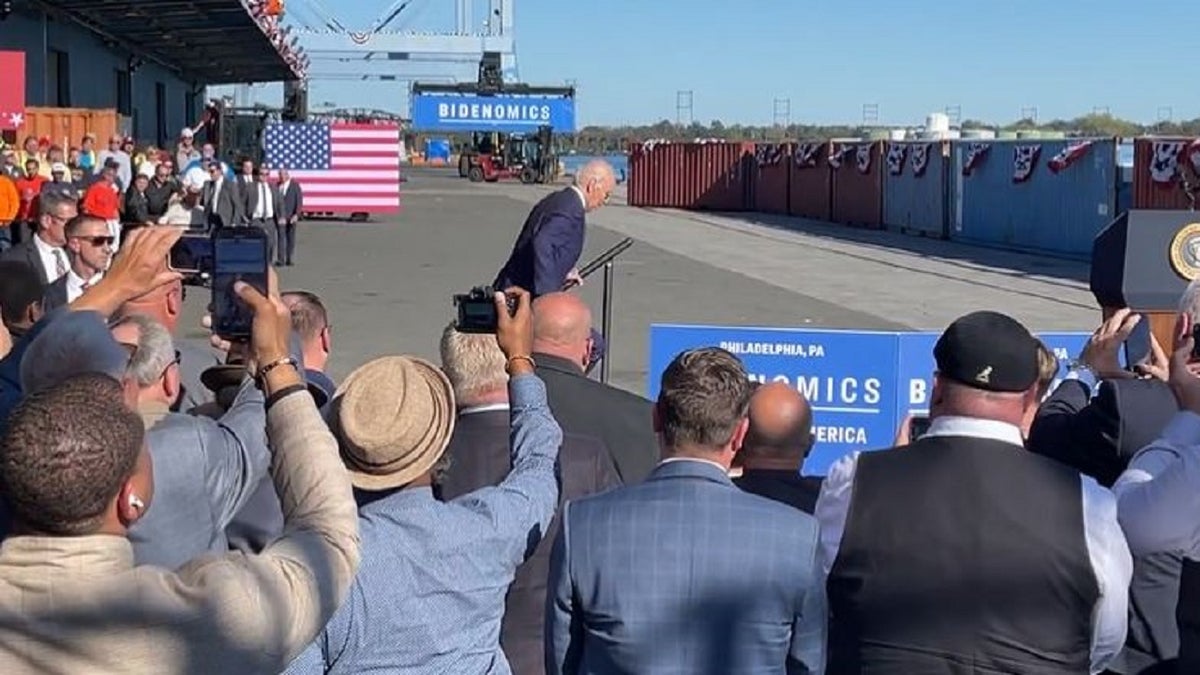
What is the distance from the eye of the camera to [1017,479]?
3.31 meters

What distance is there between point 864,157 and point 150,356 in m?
36.3

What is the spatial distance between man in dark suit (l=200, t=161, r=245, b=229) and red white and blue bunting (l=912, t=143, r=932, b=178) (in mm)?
16861

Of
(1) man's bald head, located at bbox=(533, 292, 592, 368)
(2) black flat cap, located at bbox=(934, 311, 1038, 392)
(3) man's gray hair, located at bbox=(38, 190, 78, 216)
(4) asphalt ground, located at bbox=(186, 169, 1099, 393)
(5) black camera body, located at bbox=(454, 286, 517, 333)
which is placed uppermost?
(3) man's gray hair, located at bbox=(38, 190, 78, 216)

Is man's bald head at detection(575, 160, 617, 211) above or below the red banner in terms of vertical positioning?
below

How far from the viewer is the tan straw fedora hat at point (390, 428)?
317 cm

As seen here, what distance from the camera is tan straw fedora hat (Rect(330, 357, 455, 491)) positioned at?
317 centimetres

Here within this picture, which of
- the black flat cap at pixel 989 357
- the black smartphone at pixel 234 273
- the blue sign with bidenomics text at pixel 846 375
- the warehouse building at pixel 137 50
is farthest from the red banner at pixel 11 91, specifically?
the black flat cap at pixel 989 357

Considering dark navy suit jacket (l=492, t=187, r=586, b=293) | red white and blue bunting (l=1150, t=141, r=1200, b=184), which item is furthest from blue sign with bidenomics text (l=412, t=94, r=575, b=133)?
dark navy suit jacket (l=492, t=187, r=586, b=293)

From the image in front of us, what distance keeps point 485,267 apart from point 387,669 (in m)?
22.1

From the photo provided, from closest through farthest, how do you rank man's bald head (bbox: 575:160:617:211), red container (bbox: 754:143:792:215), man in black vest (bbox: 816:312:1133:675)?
man in black vest (bbox: 816:312:1133:675) < man's bald head (bbox: 575:160:617:211) < red container (bbox: 754:143:792:215)

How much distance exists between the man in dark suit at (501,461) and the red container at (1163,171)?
21.4 m

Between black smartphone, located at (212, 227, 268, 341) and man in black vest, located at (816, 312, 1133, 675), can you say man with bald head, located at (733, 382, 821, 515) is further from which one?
black smartphone, located at (212, 227, 268, 341)

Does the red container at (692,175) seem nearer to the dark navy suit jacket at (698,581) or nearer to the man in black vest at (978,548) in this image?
the man in black vest at (978,548)

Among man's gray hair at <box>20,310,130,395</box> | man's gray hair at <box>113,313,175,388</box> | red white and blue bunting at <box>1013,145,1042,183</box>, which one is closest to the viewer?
man's gray hair at <box>20,310,130,395</box>
